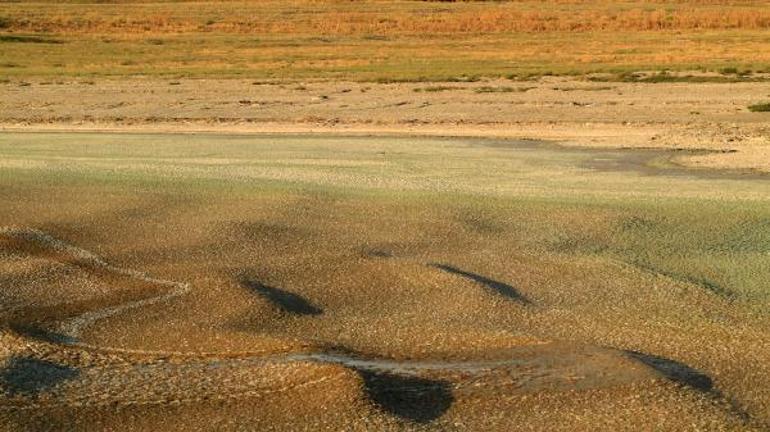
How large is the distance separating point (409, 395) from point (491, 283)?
5.92 feet

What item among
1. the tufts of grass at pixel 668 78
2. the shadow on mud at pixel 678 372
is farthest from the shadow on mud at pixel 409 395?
the tufts of grass at pixel 668 78

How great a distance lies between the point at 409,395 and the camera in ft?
14.4

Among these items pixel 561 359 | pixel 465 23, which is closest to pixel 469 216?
pixel 561 359

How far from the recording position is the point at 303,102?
1934 cm

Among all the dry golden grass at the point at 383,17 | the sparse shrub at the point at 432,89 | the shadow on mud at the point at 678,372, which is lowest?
the dry golden grass at the point at 383,17

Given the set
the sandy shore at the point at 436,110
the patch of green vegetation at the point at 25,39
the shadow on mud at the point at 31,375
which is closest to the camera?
the shadow on mud at the point at 31,375

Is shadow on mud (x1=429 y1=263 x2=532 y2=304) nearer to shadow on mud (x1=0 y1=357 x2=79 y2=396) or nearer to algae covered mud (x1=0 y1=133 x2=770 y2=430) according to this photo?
algae covered mud (x1=0 y1=133 x2=770 y2=430)

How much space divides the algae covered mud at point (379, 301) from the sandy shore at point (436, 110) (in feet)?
14.3

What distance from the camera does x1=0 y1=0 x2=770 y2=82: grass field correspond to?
2658cm

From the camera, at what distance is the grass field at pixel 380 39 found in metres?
26.6

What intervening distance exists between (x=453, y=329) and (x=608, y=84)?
1699 centimetres

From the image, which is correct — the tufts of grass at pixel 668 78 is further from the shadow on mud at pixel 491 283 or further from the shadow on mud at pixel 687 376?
the shadow on mud at pixel 687 376

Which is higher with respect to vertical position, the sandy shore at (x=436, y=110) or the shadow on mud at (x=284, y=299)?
the shadow on mud at (x=284, y=299)

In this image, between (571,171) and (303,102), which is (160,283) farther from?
(303,102)
